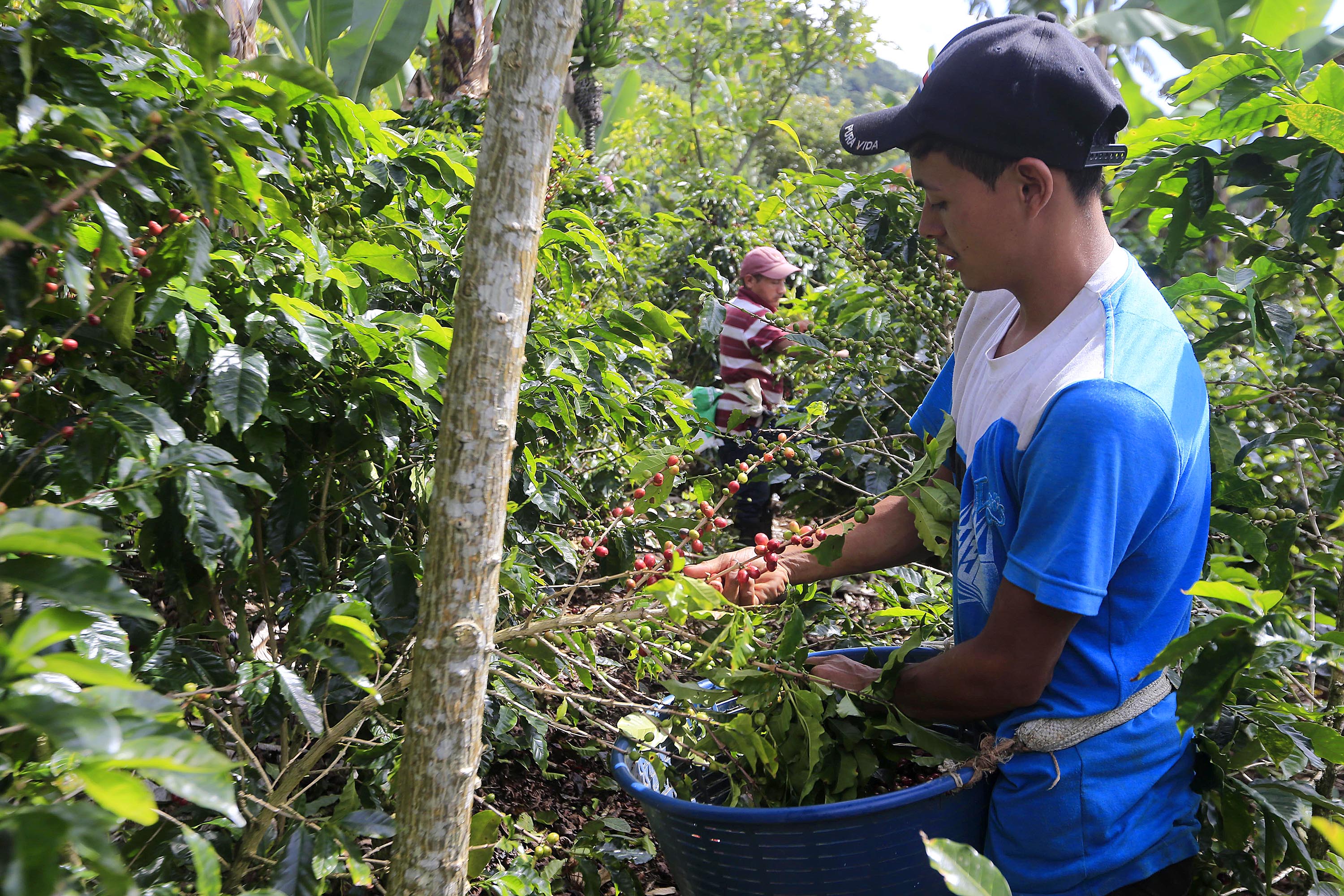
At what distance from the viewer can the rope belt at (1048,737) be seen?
53.5 inches

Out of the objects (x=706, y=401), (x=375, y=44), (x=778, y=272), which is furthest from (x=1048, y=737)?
(x=778, y=272)

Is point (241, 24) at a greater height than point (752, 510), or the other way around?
point (241, 24)

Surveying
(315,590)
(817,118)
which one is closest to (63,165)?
(315,590)

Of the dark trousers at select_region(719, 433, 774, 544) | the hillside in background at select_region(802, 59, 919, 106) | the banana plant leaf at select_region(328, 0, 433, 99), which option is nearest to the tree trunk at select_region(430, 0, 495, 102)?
the banana plant leaf at select_region(328, 0, 433, 99)

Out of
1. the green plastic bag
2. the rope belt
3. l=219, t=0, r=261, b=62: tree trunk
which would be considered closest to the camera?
the rope belt

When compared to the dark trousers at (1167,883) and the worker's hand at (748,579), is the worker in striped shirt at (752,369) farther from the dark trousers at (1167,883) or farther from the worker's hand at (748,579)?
the dark trousers at (1167,883)

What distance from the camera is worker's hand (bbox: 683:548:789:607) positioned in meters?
1.52

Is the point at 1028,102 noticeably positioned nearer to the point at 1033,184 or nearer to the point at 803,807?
the point at 1033,184

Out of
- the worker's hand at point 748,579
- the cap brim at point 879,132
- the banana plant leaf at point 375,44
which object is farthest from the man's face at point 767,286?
the worker's hand at point 748,579

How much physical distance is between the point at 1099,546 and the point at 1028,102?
2.27ft

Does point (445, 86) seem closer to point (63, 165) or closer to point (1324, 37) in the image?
point (63, 165)

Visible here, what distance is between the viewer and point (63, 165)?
990 millimetres

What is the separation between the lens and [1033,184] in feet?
4.66

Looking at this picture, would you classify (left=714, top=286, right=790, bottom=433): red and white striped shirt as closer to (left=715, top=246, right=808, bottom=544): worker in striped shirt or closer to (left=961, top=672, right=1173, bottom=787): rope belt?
(left=715, top=246, right=808, bottom=544): worker in striped shirt
